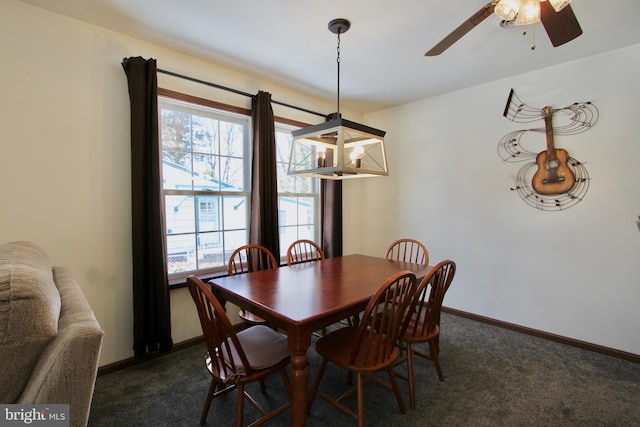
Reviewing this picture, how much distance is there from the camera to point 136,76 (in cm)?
221

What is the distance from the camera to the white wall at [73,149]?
1.88 meters

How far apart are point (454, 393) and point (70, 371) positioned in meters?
2.14

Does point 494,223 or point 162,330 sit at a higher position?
point 494,223

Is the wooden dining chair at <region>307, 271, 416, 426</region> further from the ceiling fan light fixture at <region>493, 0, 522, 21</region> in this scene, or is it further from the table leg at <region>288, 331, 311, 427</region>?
the ceiling fan light fixture at <region>493, 0, 522, 21</region>

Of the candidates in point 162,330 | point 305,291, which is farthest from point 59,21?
point 305,291

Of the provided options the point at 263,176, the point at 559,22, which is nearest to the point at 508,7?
the point at 559,22

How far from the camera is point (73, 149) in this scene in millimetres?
2082

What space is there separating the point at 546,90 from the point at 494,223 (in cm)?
136

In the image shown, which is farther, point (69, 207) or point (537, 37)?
point (537, 37)

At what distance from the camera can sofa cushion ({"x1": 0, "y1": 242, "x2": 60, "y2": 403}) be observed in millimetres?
839

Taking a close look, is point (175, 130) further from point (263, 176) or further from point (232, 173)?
point (263, 176)

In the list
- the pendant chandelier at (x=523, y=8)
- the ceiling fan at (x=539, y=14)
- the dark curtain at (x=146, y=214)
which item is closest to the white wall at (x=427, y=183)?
the dark curtain at (x=146, y=214)

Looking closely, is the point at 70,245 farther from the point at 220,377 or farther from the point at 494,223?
the point at 494,223

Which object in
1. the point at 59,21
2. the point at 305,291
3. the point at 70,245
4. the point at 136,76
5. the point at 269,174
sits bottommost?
the point at 305,291
